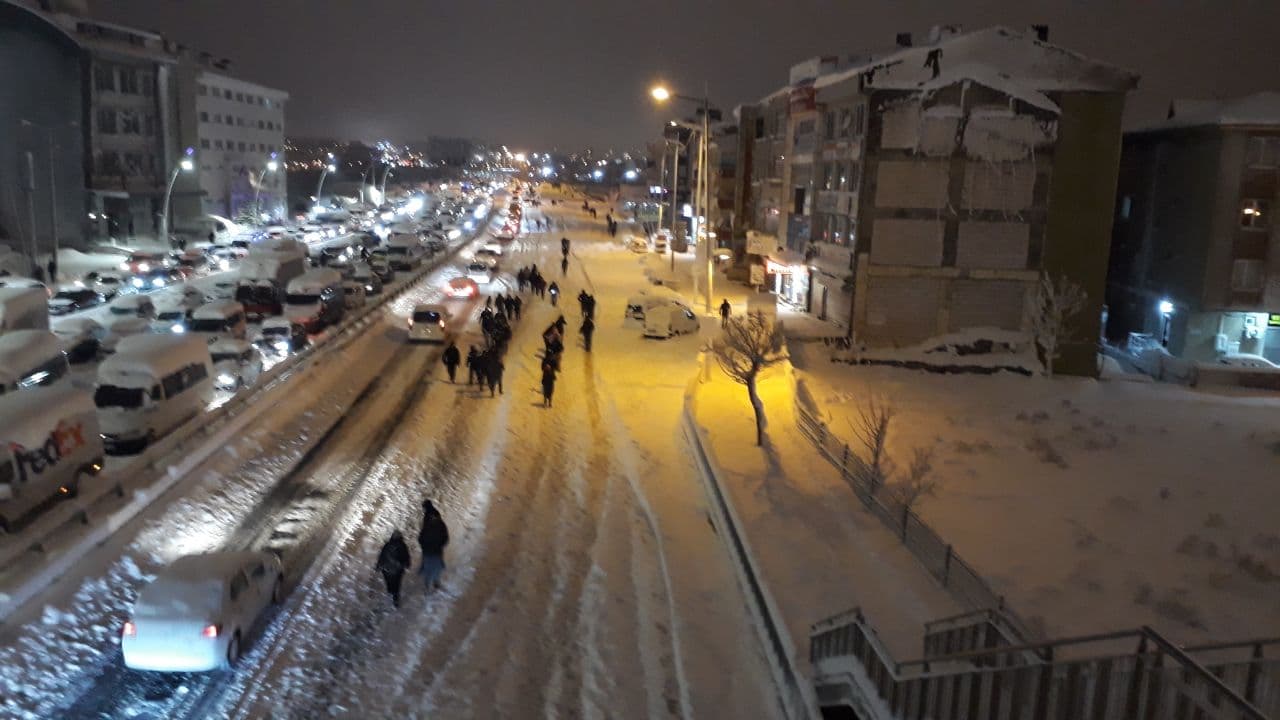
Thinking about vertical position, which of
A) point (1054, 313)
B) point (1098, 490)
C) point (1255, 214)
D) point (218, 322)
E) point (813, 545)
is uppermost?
point (1255, 214)

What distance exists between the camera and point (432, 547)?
13586mm

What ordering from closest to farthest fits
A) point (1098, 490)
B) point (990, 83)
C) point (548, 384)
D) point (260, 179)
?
1. point (1098, 490)
2. point (548, 384)
3. point (990, 83)
4. point (260, 179)

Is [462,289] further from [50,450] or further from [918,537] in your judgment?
[918,537]

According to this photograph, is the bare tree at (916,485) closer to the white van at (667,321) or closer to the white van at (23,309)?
the white van at (667,321)

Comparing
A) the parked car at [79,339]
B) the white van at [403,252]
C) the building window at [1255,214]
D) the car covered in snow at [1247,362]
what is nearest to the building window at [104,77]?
the white van at [403,252]

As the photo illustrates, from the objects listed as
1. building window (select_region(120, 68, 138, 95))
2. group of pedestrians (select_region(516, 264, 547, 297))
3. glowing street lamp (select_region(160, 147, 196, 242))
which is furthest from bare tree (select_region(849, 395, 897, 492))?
building window (select_region(120, 68, 138, 95))

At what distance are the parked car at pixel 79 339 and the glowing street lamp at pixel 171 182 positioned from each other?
35.2m

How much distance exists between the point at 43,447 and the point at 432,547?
6.91 m

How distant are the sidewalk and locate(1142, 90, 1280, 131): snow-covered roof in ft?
80.2

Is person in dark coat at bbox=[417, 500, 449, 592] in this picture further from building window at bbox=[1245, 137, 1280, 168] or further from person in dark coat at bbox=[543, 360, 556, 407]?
building window at bbox=[1245, 137, 1280, 168]

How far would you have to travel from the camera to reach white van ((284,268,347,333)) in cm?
3475

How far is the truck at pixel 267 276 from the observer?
37406mm

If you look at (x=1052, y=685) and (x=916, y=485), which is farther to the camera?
(x=916, y=485)

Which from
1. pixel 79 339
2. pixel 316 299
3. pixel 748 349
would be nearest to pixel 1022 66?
pixel 748 349
